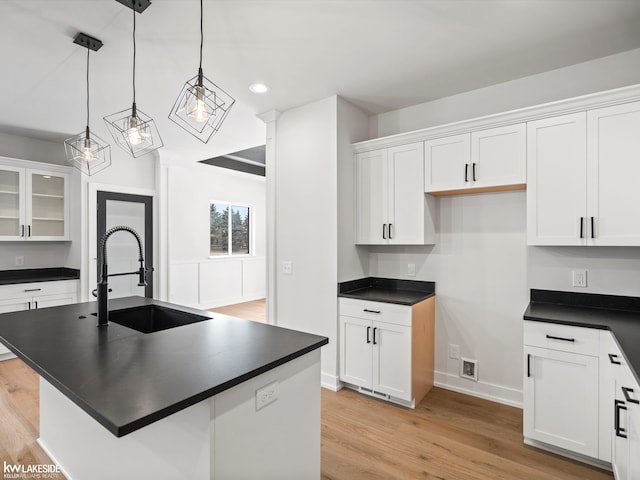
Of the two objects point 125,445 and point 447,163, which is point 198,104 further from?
point 447,163

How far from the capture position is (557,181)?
2.43 meters

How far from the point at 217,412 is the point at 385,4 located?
223 cm

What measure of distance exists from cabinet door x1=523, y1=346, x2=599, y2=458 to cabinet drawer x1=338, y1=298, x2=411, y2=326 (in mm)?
875

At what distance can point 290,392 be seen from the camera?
4.94 feet

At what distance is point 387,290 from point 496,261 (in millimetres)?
1027

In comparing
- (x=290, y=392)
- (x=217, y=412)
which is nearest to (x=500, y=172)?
(x=290, y=392)

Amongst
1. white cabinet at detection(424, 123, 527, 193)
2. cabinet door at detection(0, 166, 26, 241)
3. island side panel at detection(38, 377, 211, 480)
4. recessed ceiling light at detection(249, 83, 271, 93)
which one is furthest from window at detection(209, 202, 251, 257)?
white cabinet at detection(424, 123, 527, 193)

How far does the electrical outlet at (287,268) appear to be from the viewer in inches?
140

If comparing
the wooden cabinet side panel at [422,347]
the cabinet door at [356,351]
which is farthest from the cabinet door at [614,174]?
the cabinet door at [356,351]

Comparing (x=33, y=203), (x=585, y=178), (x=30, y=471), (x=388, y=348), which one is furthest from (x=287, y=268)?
(x=33, y=203)

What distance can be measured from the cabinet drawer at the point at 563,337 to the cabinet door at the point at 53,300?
16.1 feet

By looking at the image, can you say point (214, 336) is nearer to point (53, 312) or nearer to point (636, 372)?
point (53, 312)

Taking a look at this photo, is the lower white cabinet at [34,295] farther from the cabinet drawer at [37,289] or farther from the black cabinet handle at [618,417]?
the black cabinet handle at [618,417]

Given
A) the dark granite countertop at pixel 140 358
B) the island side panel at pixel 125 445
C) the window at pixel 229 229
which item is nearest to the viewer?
the dark granite countertop at pixel 140 358
